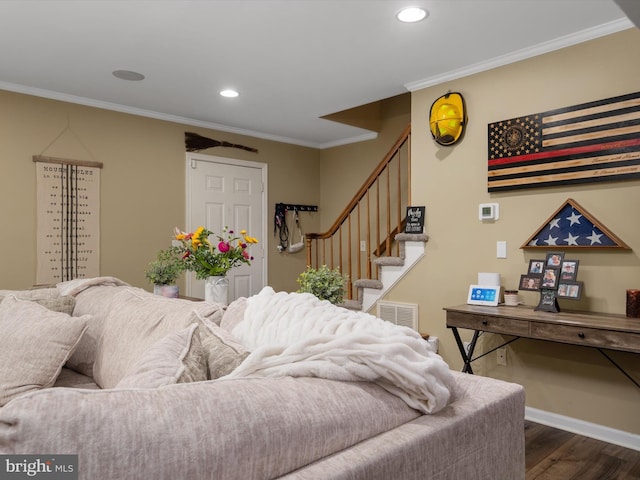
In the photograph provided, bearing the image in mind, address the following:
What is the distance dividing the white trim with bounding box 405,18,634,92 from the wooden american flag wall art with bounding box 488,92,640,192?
0.41 meters

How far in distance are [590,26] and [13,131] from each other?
4.34m

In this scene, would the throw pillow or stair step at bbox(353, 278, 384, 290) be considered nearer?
the throw pillow

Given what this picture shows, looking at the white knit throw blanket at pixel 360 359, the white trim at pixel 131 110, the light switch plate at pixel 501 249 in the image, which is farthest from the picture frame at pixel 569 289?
the white trim at pixel 131 110

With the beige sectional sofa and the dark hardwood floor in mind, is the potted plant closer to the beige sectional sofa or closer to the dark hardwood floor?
the beige sectional sofa

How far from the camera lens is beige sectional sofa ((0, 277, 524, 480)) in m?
0.67

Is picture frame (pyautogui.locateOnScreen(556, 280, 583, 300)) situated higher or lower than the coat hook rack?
lower

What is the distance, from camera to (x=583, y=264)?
289 centimetres

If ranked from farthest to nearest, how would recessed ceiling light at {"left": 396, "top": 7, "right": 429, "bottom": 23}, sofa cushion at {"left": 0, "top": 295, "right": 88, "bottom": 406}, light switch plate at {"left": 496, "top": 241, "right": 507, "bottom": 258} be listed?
light switch plate at {"left": 496, "top": 241, "right": 507, "bottom": 258}
recessed ceiling light at {"left": 396, "top": 7, "right": 429, "bottom": 23}
sofa cushion at {"left": 0, "top": 295, "right": 88, "bottom": 406}

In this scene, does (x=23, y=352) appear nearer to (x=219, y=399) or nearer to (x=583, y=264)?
(x=219, y=399)

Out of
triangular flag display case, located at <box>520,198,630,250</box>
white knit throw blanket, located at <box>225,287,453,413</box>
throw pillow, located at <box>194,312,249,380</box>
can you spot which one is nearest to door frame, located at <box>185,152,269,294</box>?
triangular flag display case, located at <box>520,198,630,250</box>

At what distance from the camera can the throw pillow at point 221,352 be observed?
1211 millimetres

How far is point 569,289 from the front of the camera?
277 cm
